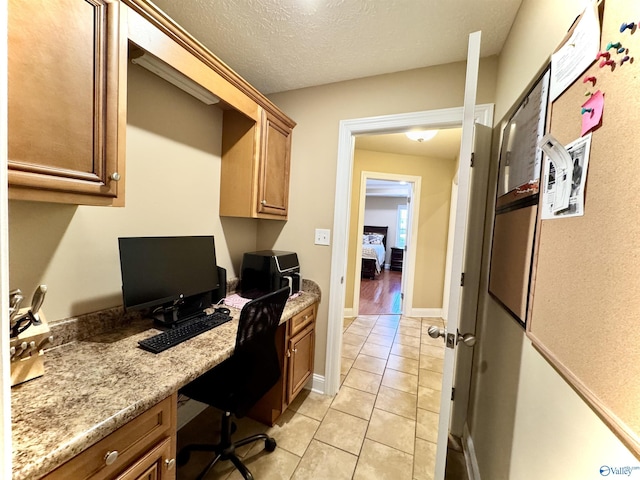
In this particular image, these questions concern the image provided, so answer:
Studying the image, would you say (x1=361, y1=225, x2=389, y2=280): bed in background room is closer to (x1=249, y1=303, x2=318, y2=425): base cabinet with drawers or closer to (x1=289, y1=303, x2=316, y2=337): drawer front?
(x1=289, y1=303, x2=316, y2=337): drawer front

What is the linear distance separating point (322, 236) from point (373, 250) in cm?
491

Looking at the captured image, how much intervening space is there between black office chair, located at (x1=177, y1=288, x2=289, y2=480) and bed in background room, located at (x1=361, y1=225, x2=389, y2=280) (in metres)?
5.17

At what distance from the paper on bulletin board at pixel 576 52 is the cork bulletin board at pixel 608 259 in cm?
3

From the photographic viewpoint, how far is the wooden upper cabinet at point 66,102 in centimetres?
77

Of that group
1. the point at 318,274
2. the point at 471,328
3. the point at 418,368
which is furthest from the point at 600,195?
the point at 418,368

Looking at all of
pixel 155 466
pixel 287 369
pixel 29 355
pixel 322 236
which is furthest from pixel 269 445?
pixel 322 236

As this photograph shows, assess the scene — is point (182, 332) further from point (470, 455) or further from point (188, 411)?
point (470, 455)

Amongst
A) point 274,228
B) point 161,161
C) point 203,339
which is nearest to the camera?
point 203,339

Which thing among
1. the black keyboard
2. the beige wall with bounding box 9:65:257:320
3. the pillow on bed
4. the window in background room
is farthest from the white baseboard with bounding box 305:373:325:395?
the window in background room

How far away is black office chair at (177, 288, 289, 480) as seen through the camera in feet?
4.02

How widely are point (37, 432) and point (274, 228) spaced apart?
1756 mm

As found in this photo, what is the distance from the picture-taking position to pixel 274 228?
2295mm

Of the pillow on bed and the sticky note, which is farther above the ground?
the sticky note

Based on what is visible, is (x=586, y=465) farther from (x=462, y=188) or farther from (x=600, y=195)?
(x=462, y=188)
